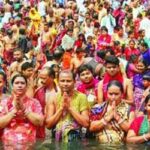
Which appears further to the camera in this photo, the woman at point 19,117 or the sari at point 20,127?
the sari at point 20,127

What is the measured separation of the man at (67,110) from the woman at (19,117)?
0.95 feet

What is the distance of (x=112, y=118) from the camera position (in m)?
8.92

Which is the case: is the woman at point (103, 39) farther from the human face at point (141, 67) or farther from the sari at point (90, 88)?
the sari at point (90, 88)

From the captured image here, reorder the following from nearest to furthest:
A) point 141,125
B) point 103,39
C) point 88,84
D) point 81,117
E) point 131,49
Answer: point 141,125 < point 81,117 < point 88,84 < point 131,49 < point 103,39

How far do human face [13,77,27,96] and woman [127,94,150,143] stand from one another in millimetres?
1600

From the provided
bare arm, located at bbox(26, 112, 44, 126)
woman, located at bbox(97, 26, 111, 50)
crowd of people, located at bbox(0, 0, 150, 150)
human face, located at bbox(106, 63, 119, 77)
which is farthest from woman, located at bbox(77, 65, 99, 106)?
woman, located at bbox(97, 26, 111, 50)

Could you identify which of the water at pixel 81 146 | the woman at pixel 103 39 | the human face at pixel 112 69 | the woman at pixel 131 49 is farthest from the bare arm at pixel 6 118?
the woman at pixel 103 39

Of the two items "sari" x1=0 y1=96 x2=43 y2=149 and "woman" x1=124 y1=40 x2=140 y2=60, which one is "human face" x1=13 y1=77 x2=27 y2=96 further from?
"woman" x1=124 y1=40 x2=140 y2=60

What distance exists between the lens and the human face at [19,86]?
855 centimetres

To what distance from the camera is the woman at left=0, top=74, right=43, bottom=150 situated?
8.58 meters

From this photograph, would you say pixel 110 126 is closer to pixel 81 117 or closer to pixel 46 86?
pixel 81 117

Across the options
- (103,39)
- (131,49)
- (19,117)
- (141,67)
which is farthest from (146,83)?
(103,39)

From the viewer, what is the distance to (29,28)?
21.3 metres

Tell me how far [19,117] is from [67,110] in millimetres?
706
